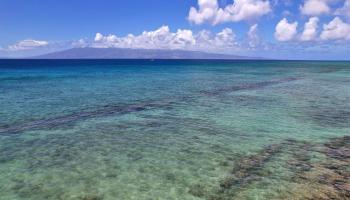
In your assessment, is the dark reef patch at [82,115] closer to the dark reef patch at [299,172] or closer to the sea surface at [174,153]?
the sea surface at [174,153]

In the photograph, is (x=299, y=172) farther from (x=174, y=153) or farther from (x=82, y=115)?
(x=82, y=115)

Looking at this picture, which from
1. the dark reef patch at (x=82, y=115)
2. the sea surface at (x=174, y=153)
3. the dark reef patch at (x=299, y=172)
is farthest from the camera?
the dark reef patch at (x=82, y=115)

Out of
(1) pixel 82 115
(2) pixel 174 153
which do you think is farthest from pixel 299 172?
(1) pixel 82 115

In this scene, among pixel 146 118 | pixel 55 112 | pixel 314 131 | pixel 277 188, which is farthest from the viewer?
pixel 55 112

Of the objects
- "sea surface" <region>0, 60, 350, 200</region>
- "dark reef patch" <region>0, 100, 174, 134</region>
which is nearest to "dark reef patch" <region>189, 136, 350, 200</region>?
"sea surface" <region>0, 60, 350, 200</region>

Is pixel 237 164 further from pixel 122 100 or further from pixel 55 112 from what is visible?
pixel 122 100

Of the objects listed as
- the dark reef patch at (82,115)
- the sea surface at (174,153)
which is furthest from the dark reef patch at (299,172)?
the dark reef patch at (82,115)

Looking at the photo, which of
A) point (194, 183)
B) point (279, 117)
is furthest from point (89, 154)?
point (279, 117)

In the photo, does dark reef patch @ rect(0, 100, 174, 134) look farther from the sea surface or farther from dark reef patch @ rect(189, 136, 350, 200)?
dark reef patch @ rect(189, 136, 350, 200)

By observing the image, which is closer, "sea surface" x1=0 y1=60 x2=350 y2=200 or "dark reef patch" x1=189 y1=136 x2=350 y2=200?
"dark reef patch" x1=189 y1=136 x2=350 y2=200

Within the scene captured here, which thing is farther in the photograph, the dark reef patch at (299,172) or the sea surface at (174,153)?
the sea surface at (174,153)

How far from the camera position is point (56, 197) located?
8.30m

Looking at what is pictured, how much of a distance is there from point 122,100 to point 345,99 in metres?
17.1

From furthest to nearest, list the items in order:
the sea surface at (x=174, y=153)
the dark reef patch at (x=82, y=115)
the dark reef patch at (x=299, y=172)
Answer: the dark reef patch at (x=82, y=115) → the sea surface at (x=174, y=153) → the dark reef patch at (x=299, y=172)
